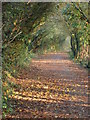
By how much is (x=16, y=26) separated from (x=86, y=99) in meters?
3.66

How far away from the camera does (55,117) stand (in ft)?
25.5

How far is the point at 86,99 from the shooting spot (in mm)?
10266

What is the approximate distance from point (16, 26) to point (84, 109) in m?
4.09

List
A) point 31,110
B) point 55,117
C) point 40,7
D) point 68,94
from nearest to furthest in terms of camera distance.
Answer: point 55,117 → point 31,110 → point 68,94 → point 40,7

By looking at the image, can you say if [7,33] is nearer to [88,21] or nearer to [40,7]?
[40,7]

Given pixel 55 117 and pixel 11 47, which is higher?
pixel 11 47

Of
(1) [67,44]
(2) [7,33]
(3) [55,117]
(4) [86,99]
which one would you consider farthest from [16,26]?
(1) [67,44]

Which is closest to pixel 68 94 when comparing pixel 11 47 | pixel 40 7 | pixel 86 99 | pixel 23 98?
pixel 86 99

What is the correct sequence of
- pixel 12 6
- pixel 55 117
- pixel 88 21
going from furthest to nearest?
pixel 88 21, pixel 12 6, pixel 55 117

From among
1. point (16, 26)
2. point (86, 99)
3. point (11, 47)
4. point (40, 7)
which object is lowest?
point (86, 99)

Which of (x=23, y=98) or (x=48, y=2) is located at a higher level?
(x=48, y=2)

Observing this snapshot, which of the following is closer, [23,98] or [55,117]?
[55,117]

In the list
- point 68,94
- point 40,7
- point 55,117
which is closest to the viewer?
point 55,117

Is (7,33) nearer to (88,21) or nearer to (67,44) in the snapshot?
(88,21)
